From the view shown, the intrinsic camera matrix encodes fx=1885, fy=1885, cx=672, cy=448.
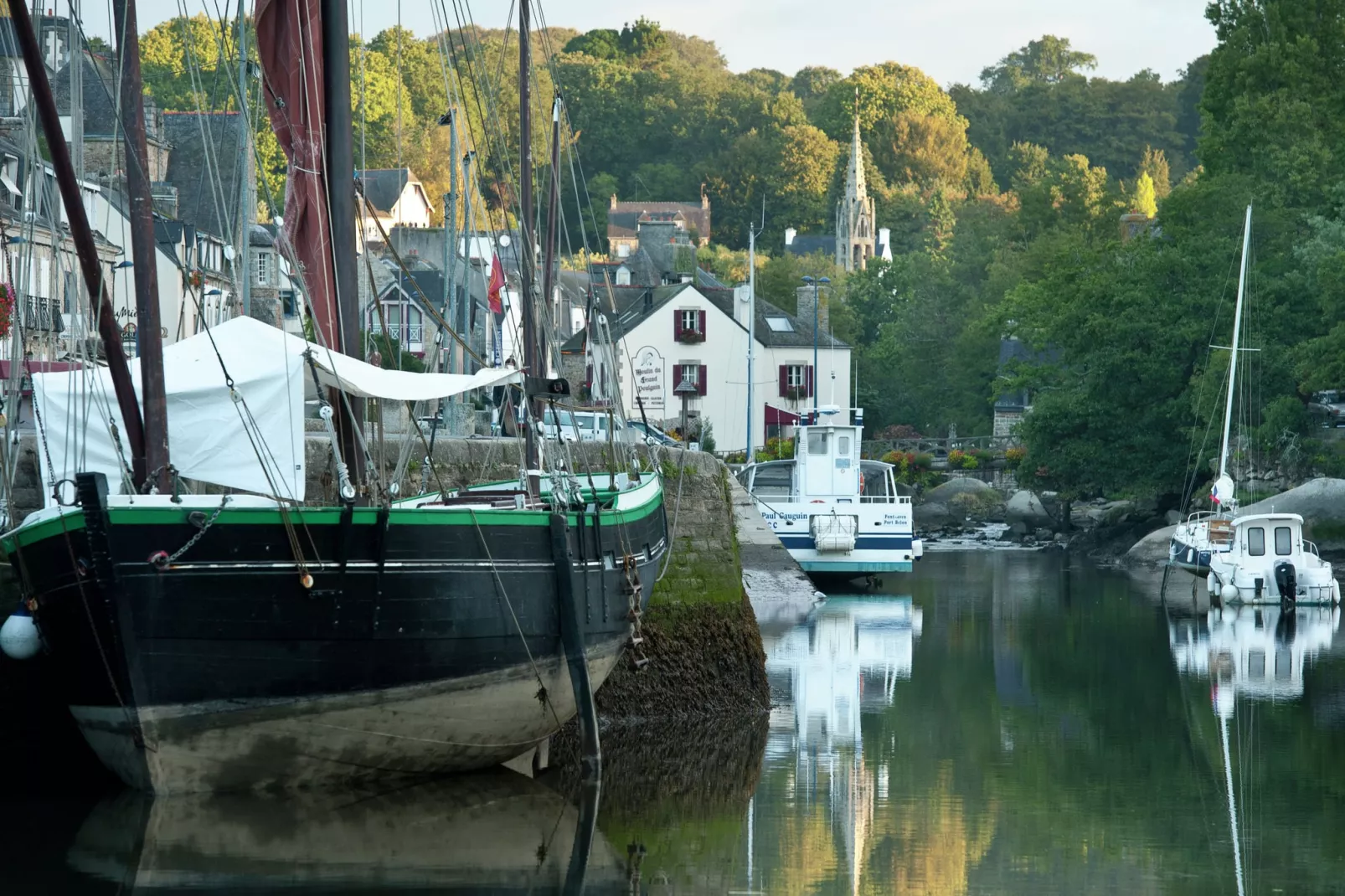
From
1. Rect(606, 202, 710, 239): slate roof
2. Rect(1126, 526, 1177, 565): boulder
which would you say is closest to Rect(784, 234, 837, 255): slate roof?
Rect(606, 202, 710, 239): slate roof

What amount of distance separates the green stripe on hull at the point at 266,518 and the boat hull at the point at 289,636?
0.05ft

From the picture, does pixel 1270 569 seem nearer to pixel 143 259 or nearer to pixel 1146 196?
pixel 143 259

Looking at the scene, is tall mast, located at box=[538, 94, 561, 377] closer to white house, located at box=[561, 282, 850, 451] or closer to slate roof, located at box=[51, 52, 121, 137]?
slate roof, located at box=[51, 52, 121, 137]

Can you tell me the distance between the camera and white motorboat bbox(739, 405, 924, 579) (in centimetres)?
4025

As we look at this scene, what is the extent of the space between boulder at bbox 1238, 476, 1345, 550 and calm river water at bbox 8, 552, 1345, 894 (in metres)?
19.9

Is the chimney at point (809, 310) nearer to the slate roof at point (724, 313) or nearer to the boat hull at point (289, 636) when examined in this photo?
the slate roof at point (724, 313)

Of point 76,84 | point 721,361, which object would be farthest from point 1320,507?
point 76,84

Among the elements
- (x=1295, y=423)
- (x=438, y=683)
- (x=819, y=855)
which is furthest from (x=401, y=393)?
(x=1295, y=423)

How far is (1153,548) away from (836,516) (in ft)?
41.2

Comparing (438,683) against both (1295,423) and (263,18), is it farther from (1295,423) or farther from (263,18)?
(1295,423)

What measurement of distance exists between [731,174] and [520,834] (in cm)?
12122

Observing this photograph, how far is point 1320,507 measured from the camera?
150 feet

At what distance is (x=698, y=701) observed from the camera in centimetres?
2009

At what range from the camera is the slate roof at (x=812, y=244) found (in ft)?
436
